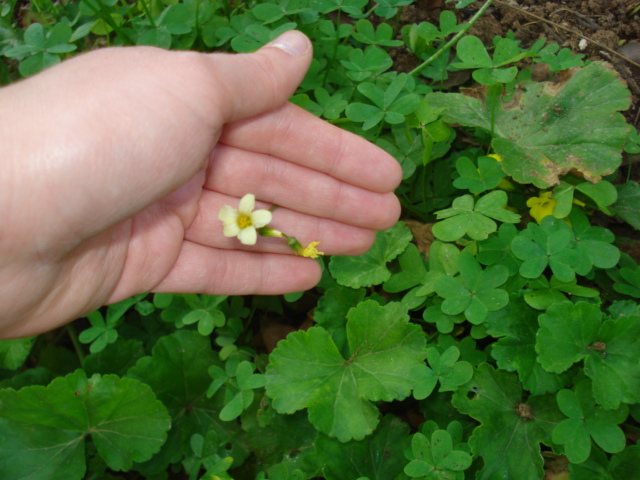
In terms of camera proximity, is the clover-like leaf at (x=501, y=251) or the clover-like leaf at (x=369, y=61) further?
the clover-like leaf at (x=369, y=61)

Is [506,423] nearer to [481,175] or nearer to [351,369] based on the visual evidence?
[351,369]

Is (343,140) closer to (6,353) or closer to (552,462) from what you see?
(552,462)

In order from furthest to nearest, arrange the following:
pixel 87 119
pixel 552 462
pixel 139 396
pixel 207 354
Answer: pixel 207 354 → pixel 139 396 → pixel 552 462 → pixel 87 119

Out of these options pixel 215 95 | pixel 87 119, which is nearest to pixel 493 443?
pixel 215 95

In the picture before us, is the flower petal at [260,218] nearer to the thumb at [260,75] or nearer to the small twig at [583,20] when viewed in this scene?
the thumb at [260,75]

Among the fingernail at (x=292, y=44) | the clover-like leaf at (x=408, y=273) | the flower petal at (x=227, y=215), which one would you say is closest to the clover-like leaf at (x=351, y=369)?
the clover-like leaf at (x=408, y=273)

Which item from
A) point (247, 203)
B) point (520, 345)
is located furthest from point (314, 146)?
point (520, 345)
